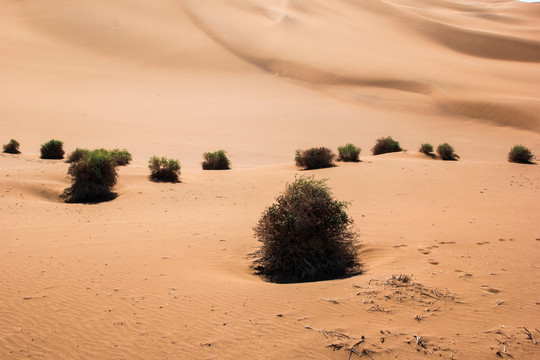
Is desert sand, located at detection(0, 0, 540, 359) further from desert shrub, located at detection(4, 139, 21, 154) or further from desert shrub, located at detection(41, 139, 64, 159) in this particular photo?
desert shrub, located at detection(4, 139, 21, 154)

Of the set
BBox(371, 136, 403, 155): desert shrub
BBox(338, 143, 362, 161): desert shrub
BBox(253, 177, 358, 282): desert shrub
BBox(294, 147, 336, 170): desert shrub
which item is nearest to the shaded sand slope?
BBox(371, 136, 403, 155): desert shrub

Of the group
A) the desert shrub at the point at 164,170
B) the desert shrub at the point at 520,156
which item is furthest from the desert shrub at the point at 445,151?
the desert shrub at the point at 164,170

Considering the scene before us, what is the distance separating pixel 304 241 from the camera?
7.42 meters

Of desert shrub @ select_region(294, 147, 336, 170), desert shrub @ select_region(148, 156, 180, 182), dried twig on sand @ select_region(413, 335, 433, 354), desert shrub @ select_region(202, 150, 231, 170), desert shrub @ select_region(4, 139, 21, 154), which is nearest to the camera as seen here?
dried twig on sand @ select_region(413, 335, 433, 354)

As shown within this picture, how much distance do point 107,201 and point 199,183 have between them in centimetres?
316

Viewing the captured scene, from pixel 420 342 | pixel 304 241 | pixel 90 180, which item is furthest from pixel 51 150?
pixel 420 342

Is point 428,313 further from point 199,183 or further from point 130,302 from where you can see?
point 199,183

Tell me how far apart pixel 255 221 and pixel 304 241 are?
10.6 ft

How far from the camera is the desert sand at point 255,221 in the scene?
5.09 metres

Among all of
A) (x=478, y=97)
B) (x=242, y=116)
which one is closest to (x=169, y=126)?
(x=242, y=116)

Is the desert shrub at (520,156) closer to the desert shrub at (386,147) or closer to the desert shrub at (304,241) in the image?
the desert shrub at (386,147)

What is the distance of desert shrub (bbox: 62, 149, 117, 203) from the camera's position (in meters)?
12.7

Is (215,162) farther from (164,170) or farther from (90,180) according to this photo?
(90,180)

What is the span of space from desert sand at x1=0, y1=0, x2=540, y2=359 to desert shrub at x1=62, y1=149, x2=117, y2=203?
52 centimetres
